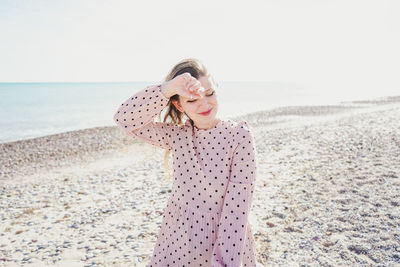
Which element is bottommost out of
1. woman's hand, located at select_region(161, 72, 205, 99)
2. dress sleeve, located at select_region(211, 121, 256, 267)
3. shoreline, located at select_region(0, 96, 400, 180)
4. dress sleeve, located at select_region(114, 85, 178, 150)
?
shoreline, located at select_region(0, 96, 400, 180)

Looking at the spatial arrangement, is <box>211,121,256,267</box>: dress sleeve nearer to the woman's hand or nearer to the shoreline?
the woman's hand

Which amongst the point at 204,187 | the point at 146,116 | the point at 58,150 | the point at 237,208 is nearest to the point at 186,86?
the point at 146,116

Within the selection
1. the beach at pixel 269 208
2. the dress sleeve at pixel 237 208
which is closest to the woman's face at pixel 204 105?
the dress sleeve at pixel 237 208

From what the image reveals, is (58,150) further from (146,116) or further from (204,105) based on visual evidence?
(204,105)

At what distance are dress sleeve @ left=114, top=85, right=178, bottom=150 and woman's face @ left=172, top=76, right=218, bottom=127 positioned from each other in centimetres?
20

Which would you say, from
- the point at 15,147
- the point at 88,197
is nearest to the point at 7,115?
the point at 15,147

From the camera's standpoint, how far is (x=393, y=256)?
448cm

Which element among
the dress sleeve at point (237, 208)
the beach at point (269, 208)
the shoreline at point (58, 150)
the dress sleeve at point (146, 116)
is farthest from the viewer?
the shoreline at point (58, 150)

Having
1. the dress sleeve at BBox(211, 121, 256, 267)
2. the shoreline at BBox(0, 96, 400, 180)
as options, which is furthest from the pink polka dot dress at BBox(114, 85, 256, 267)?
the shoreline at BBox(0, 96, 400, 180)

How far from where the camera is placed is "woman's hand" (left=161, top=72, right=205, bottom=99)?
2414 millimetres

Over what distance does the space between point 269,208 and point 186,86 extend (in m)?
5.10

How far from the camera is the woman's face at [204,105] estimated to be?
2609 mm

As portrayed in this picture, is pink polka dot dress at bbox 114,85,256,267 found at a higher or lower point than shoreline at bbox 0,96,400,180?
higher

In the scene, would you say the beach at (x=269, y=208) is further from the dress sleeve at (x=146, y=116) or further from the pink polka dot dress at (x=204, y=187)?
the pink polka dot dress at (x=204, y=187)
